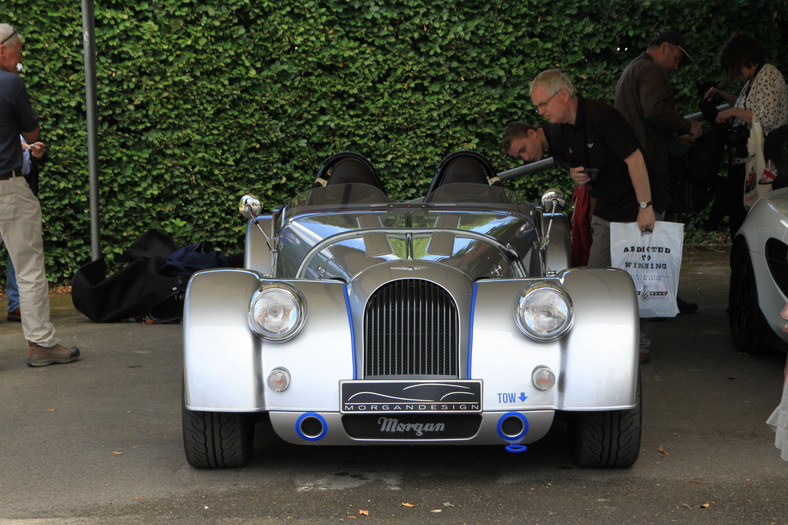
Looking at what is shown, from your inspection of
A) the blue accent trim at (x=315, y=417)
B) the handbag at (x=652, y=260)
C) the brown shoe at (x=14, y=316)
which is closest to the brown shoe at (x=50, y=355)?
the brown shoe at (x=14, y=316)

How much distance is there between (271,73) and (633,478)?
6190 mm

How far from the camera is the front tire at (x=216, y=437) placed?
13.5 feet

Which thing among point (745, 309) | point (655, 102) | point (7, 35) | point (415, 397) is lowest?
point (745, 309)

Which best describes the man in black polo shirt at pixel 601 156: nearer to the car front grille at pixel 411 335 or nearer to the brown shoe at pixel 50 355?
the car front grille at pixel 411 335

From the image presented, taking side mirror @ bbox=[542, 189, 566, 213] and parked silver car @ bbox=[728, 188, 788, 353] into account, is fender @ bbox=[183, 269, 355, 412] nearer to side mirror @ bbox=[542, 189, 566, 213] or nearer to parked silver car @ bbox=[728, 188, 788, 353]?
side mirror @ bbox=[542, 189, 566, 213]

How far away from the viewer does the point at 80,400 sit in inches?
217

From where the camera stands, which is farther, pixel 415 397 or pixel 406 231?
pixel 406 231

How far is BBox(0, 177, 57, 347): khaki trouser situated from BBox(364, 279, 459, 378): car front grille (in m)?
3.07

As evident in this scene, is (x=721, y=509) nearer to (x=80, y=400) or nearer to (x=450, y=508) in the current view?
(x=450, y=508)

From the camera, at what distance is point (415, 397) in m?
3.87

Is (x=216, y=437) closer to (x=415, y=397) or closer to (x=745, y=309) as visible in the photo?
(x=415, y=397)

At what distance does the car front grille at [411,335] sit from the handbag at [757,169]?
11.3ft

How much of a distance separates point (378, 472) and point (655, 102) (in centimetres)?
341

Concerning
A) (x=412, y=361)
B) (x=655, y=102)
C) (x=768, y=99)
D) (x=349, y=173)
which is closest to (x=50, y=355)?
(x=349, y=173)
